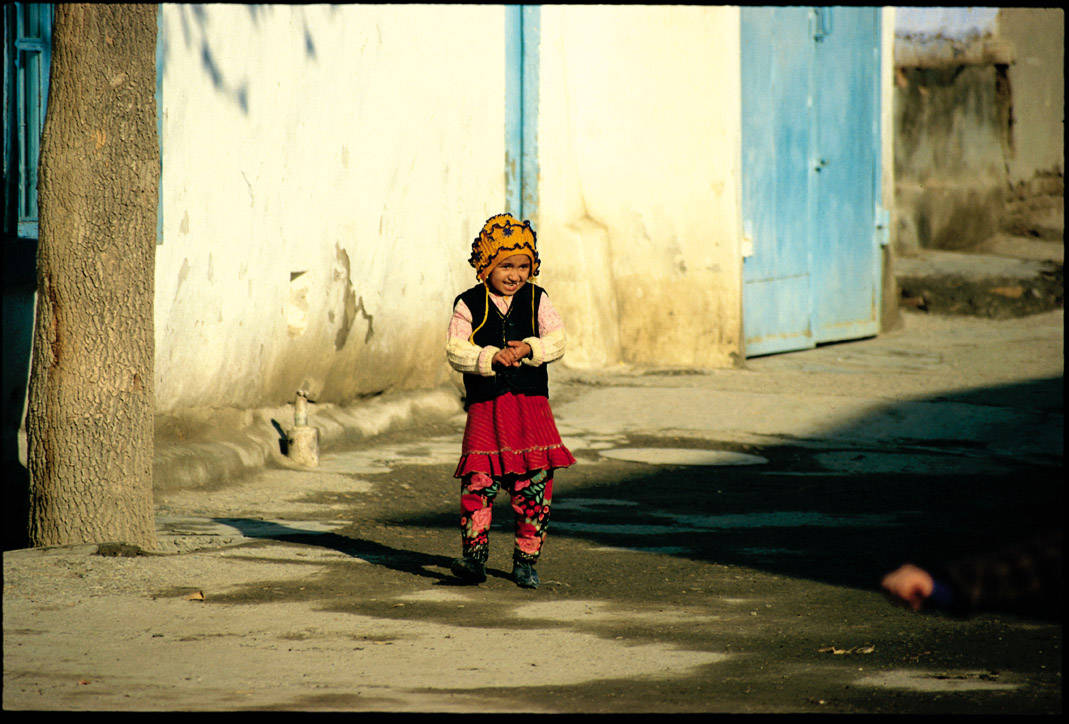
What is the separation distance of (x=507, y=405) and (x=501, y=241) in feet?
1.77

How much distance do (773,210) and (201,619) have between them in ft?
24.2

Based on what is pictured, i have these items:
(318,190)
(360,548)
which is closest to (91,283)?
(360,548)

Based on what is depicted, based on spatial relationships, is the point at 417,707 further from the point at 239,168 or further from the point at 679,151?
the point at 679,151

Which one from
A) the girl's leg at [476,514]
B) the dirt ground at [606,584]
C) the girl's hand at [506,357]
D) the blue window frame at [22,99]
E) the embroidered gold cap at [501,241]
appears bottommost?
the dirt ground at [606,584]

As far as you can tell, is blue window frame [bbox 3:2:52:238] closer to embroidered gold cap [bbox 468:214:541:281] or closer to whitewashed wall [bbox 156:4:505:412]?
whitewashed wall [bbox 156:4:505:412]

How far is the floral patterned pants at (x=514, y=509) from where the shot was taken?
4.36 meters

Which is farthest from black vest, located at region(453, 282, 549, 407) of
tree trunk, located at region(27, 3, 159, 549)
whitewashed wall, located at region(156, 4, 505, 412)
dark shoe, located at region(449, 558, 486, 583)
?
whitewashed wall, located at region(156, 4, 505, 412)

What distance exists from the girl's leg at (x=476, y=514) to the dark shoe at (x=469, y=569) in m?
0.01

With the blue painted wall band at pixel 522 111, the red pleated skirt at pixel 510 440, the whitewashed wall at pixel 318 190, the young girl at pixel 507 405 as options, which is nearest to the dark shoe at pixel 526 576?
the young girl at pixel 507 405

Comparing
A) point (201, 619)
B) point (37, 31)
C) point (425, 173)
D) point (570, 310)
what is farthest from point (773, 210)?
point (201, 619)

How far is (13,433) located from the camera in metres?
5.54

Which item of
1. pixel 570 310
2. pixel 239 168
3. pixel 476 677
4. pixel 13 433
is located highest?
pixel 239 168

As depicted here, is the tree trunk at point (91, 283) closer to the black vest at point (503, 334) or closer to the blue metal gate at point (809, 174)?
the black vest at point (503, 334)

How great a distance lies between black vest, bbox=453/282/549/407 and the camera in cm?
439
